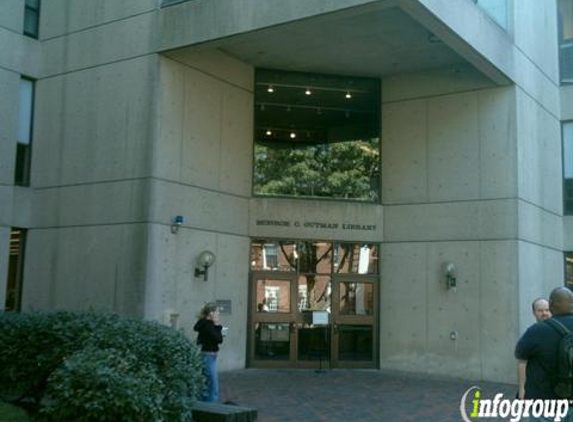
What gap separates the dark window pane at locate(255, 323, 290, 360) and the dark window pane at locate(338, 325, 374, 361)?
1328 millimetres

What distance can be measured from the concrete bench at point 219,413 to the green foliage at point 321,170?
27.2ft

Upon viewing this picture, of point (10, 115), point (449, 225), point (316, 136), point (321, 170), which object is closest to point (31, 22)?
point (10, 115)

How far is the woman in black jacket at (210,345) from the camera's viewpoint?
11.1 metres

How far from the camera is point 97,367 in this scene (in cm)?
771

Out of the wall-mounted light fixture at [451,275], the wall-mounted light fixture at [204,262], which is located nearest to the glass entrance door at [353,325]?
the wall-mounted light fixture at [451,275]

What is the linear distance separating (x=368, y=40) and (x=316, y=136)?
316 cm

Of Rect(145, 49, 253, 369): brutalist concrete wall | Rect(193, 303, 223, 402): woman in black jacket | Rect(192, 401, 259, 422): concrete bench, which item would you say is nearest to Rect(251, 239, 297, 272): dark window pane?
Rect(145, 49, 253, 369): brutalist concrete wall

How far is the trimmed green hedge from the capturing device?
762 cm

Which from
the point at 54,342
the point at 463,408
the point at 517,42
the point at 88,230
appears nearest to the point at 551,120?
the point at 517,42

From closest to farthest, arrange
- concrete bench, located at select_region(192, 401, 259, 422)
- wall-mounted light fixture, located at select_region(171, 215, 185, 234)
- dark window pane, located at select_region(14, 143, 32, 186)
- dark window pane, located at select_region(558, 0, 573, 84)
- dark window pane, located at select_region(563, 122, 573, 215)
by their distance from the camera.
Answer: concrete bench, located at select_region(192, 401, 259, 422) → wall-mounted light fixture, located at select_region(171, 215, 185, 234) → dark window pane, located at select_region(14, 143, 32, 186) → dark window pane, located at select_region(563, 122, 573, 215) → dark window pane, located at select_region(558, 0, 573, 84)

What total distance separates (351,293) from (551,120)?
6.93m

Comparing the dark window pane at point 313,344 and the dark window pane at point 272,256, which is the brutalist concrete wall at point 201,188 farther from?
the dark window pane at point 313,344

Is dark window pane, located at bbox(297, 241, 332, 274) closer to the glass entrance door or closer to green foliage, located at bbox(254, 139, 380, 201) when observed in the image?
the glass entrance door

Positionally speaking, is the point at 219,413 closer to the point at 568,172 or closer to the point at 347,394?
the point at 347,394
